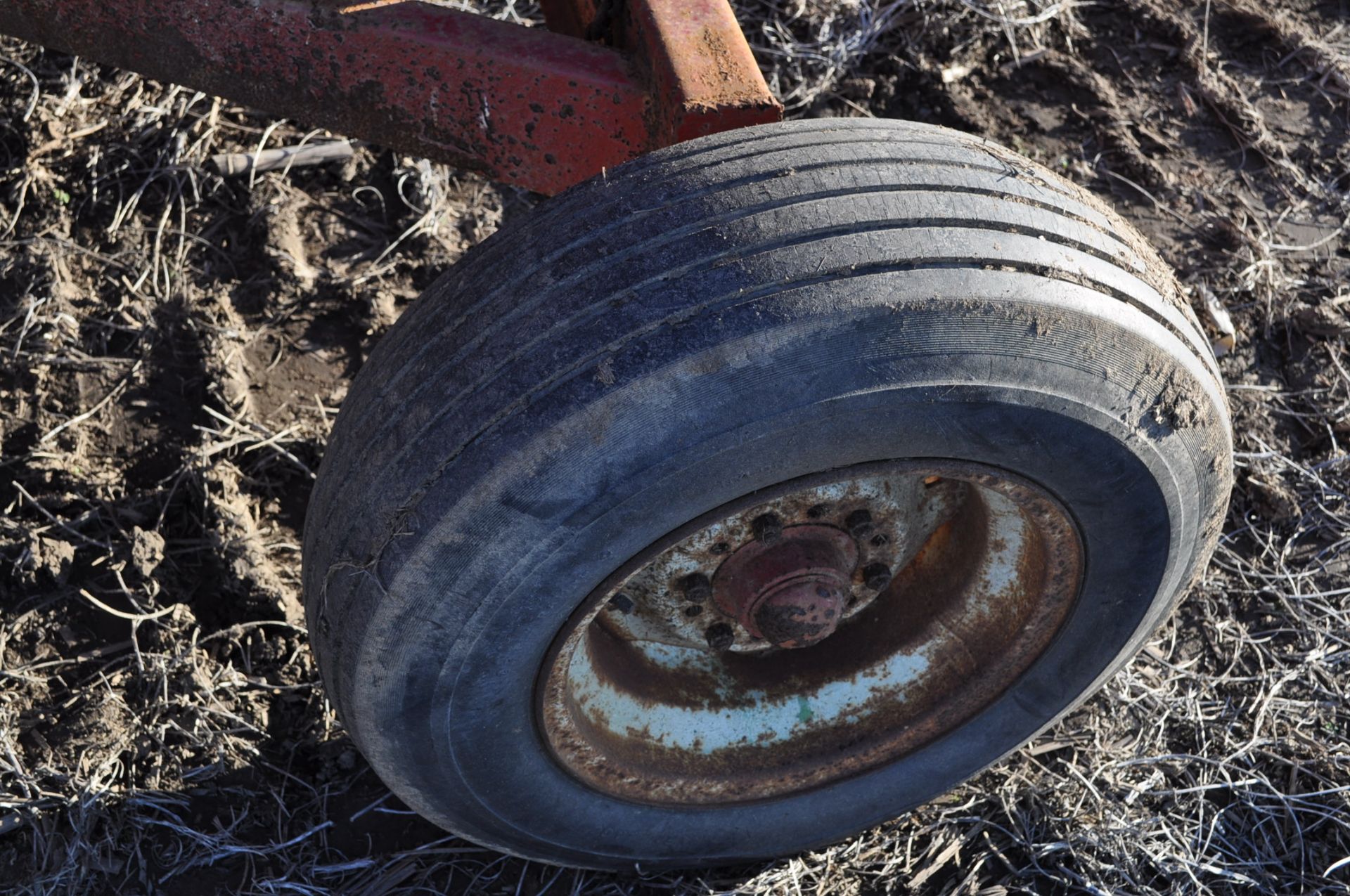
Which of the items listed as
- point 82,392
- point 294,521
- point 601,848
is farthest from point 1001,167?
point 82,392

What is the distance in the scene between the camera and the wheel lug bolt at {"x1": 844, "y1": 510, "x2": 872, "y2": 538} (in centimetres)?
197

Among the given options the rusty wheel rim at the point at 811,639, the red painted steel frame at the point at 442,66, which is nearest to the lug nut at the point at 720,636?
the rusty wheel rim at the point at 811,639

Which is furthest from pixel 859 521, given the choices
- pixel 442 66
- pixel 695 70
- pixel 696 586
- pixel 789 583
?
pixel 442 66

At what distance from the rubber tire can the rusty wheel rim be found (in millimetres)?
144

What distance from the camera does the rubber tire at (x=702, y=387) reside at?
1476 mm

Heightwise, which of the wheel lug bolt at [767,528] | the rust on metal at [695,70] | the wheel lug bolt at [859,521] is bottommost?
the wheel lug bolt at [859,521]

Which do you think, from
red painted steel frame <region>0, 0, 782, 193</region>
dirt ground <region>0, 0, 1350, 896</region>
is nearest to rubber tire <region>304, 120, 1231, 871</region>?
red painted steel frame <region>0, 0, 782, 193</region>

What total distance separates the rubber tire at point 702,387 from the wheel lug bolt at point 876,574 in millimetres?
398

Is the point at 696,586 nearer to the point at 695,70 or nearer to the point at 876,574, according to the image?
the point at 876,574

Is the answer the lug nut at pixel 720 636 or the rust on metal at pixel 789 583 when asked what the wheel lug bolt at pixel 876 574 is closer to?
the rust on metal at pixel 789 583

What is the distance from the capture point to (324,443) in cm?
286

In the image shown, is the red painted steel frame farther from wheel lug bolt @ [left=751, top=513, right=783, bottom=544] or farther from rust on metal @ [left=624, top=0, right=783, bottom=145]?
wheel lug bolt @ [left=751, top=513, right=783, bottom=544]

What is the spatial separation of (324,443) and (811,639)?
1.43 metres

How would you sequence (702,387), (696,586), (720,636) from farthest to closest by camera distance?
(720,636) < (696,586) < (702,387)
